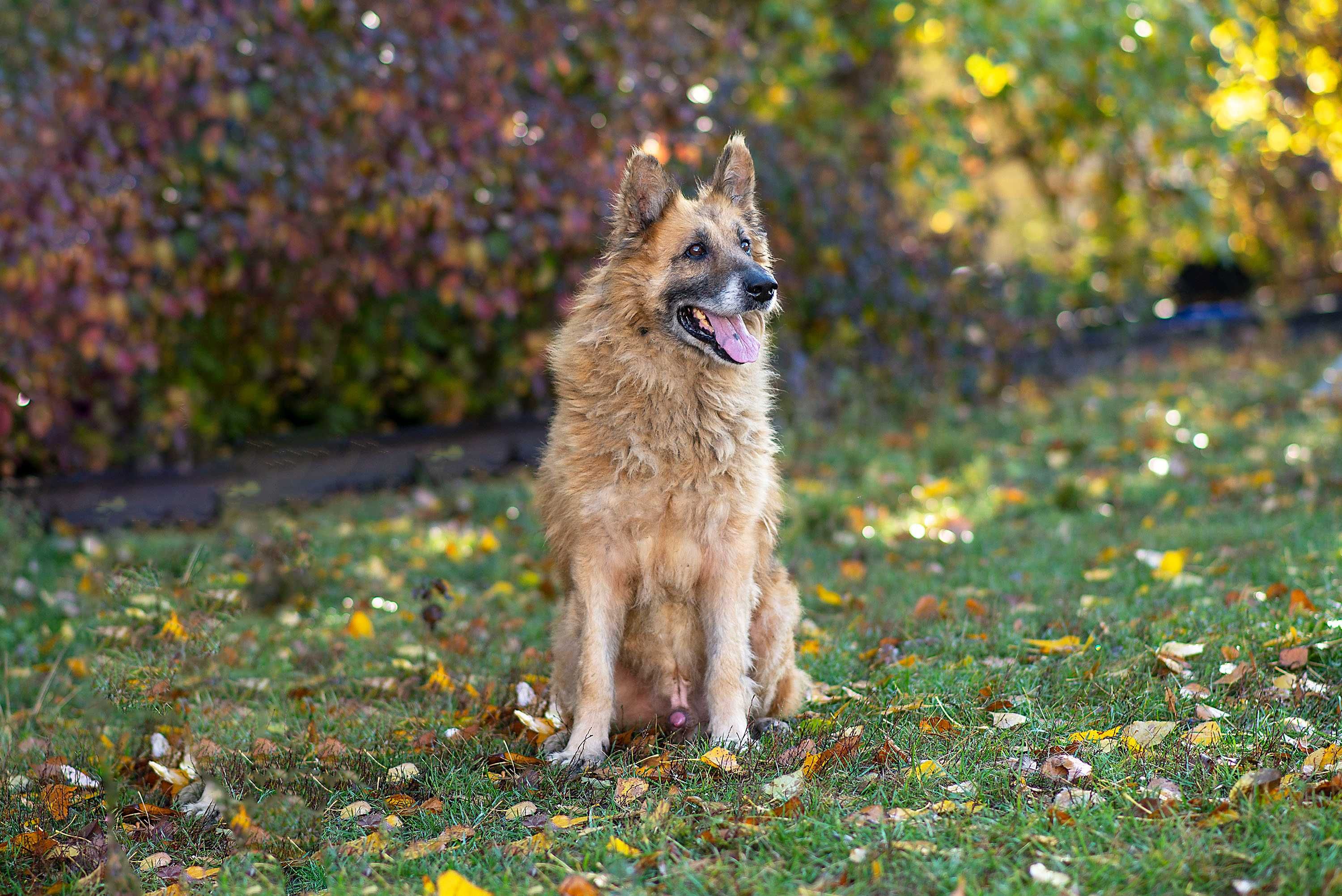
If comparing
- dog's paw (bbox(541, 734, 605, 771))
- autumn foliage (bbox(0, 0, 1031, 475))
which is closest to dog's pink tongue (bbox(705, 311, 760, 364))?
dog's paw (bbox(541, 734, 605, 771))

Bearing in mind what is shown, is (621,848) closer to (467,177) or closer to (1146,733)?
(1146,733)

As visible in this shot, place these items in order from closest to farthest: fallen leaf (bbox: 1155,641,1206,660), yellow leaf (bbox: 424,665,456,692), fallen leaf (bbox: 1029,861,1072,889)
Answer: fallen leaf (bbox: 1029,861,1072,889), fallen leaf (bbox: 1155,641,1206,660), yellow leaf (bbox: 424,665,456,692)

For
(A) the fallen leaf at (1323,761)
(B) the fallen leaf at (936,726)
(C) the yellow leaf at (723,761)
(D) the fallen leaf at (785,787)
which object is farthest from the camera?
(B) the fallen leaf at (936,726)

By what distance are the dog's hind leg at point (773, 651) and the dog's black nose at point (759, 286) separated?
0.82m

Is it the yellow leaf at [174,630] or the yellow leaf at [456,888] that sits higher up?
the yellow leaf at [456,888]

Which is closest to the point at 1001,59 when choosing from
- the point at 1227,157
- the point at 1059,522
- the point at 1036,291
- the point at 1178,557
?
the point at 1036,291

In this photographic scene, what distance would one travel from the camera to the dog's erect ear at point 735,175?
405 centimetres

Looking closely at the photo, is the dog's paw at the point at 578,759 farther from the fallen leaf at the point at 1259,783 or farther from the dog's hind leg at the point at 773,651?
the fallen leaf at the point at 1259,783

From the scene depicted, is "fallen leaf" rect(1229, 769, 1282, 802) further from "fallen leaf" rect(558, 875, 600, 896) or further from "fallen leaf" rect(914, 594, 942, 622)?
"fallen leaf" rect(914, 594, 942, 622)

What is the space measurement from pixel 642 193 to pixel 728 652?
1.43m

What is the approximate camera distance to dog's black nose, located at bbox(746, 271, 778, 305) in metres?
3.73

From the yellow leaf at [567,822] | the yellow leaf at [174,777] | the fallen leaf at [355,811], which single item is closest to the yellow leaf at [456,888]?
the yellow leaf at [567,822]

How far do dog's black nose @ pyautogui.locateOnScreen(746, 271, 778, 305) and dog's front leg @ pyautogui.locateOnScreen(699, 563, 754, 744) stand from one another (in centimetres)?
80

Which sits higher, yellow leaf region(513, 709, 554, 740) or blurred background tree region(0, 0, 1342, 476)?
blurred background tree region(0, 0, 1342, 476)
